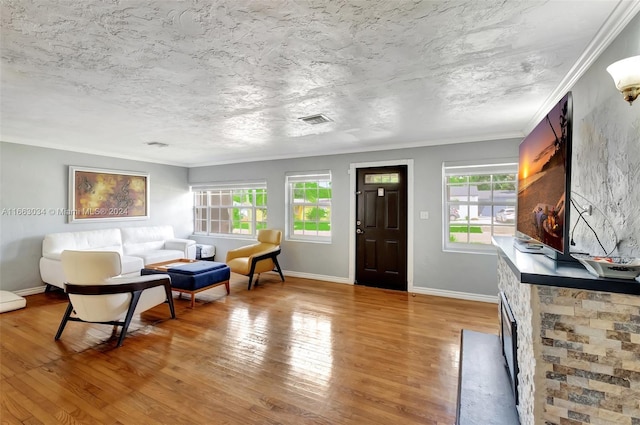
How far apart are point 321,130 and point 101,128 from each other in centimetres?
282

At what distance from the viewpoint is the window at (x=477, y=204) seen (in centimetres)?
392

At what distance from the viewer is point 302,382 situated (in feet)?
6.98

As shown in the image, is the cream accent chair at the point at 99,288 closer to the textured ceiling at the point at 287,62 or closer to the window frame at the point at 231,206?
the textured ceiling at the point at 287,62

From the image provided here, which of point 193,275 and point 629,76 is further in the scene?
point 193,275

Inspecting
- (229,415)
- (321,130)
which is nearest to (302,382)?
(229,415)

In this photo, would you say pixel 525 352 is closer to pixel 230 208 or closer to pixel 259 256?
pixel 259 256

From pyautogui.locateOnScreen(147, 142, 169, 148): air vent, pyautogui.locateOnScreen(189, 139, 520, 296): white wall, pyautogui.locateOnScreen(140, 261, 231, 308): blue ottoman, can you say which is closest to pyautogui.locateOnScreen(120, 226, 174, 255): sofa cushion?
pyautogui.locateOnScreen(140, 261, 231, 308): blue ottoman

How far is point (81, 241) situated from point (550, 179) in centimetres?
594

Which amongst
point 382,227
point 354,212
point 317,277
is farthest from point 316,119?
point 317,277

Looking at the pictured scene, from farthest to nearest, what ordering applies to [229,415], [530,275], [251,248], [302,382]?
[251,248]
[302,382]
[229,415]
[530,275]

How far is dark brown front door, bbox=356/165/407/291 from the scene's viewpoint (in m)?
4.54

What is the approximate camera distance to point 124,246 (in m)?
5.12

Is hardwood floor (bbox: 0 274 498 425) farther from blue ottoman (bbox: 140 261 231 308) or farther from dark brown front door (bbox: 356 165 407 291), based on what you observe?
dark brown front door (bbox: 356 165 407 291)

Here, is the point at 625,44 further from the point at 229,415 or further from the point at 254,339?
the point at 254,339
